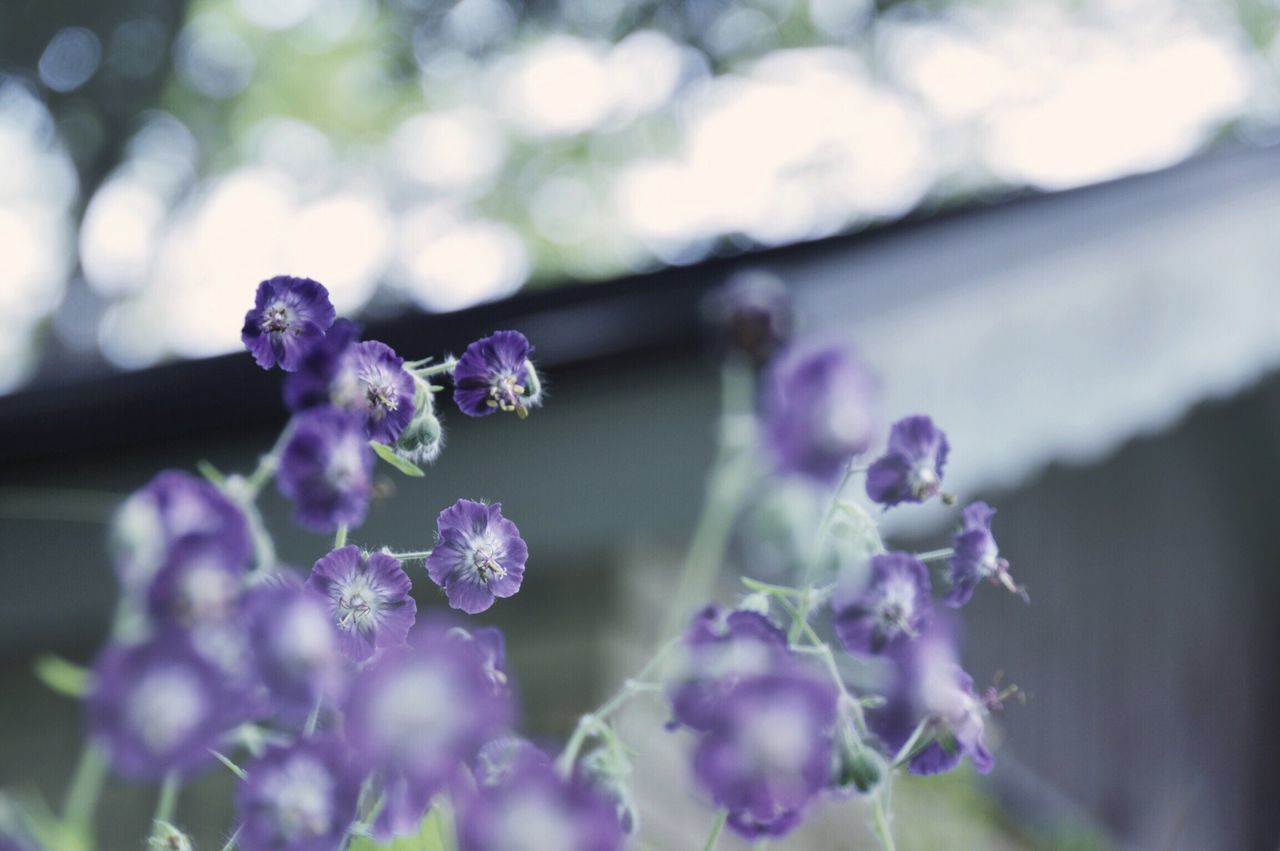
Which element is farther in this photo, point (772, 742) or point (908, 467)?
point (908, 467)

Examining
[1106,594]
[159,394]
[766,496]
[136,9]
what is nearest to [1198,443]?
[1106,594]

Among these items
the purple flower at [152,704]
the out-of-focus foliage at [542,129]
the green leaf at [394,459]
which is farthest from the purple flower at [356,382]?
the out-of-focus foliage at [542,129]

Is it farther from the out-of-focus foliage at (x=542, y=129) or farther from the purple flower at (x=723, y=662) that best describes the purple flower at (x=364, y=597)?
the out-of-focus foliage at (x=542, y=129)

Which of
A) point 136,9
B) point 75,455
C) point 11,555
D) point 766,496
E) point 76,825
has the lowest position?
point 76,825

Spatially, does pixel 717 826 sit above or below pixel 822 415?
below

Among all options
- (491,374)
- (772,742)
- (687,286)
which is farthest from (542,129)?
(772,742)

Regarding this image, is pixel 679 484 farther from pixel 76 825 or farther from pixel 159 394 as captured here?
pixel 76 825

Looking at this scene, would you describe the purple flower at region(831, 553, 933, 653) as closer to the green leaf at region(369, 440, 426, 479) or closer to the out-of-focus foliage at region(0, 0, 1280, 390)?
the green leaf at region(369, 440, 426, 479)

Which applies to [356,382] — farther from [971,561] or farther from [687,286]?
[687,286]
